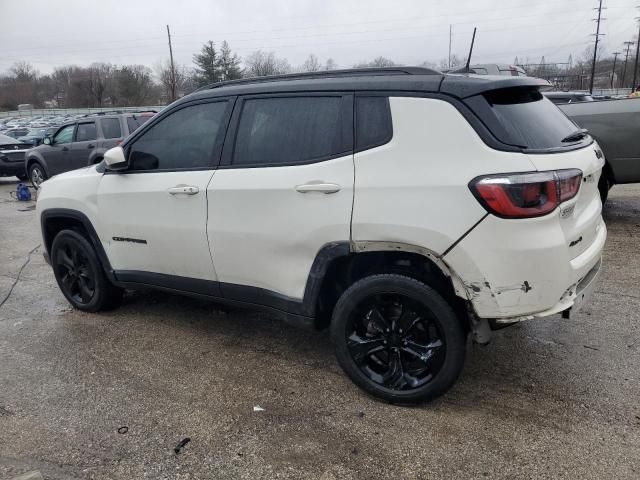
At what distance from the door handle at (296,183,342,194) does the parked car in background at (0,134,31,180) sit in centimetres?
1455

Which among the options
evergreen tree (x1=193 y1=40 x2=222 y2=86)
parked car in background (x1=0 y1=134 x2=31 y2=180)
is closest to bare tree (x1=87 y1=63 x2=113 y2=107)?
evergreen tree (x1=193 y1=40 x2=222 y2=86)

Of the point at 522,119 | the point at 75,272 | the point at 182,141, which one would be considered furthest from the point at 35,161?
the point at 522,119

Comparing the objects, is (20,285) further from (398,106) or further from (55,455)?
(398,106)

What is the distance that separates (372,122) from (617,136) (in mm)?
5720

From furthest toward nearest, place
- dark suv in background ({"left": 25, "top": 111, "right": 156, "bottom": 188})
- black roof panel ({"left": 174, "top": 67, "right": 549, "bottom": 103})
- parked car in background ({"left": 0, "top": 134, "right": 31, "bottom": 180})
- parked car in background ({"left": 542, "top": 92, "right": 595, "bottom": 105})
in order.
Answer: parked car in background ({"left": 0, "top": 134, "right": 31, "bottom": 180})
dark suv in background ({"left": 25, "top": 111, "right": 156, "bottom": 188})
parked car in background ({"left": 542, "top": 92, "right": 595, "bottom": 105})
black roof panel ({"left": 174, "top": 67, "right": 549, "bottom": 103})

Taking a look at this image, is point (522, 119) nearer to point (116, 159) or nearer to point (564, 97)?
point (116, 159)

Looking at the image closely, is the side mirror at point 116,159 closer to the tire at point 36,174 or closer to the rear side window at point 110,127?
the rear side window at point 110,127

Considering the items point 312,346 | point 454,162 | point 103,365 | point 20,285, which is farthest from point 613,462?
point 20,285

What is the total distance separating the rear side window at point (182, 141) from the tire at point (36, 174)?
1078 cm

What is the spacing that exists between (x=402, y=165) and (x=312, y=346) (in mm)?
1715

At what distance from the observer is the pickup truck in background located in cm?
729

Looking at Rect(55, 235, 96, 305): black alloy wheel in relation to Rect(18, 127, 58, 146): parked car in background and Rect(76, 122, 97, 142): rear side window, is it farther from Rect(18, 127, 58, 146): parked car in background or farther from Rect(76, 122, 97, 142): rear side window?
Rect(18, 127, 58, 146): parked car in background

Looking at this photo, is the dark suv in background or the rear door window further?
the rear door window

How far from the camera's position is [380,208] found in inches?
117
